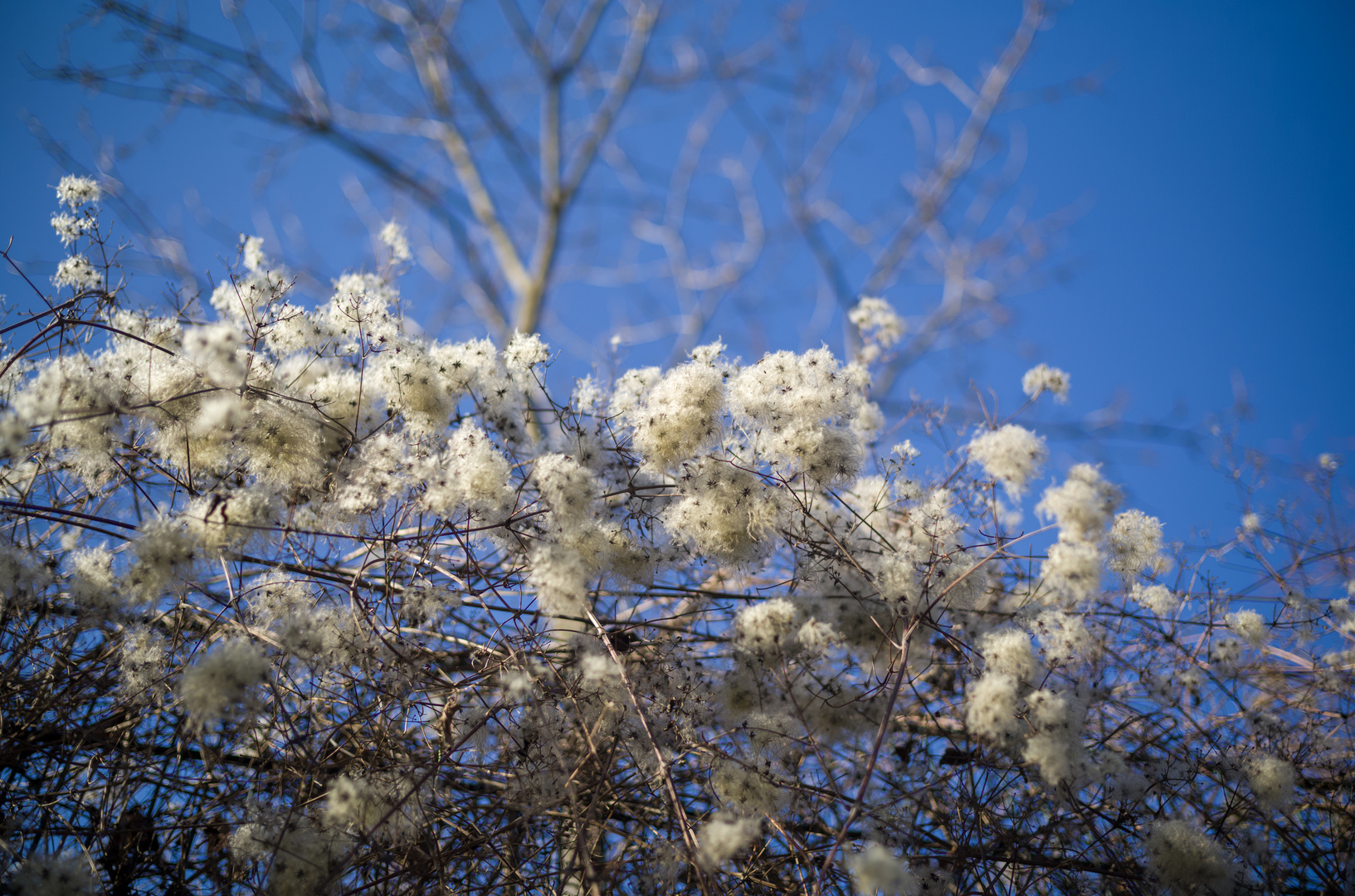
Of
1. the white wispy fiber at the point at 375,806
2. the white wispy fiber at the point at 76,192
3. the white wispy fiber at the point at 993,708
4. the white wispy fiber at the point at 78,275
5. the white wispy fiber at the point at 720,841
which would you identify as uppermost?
the white wispy fiber at the point at 76,192

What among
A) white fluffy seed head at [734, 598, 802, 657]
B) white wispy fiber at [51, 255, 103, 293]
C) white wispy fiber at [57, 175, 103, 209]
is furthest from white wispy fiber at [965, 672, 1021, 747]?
white wispy fiber at [57, 175, 103, 209]

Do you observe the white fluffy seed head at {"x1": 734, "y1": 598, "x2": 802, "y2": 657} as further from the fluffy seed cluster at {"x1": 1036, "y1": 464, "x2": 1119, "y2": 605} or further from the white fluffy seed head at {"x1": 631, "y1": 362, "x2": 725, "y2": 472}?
the fluffy seed cluster at {"x1": 1036, "y1": 464, "x2": 1119, "y2": 605}

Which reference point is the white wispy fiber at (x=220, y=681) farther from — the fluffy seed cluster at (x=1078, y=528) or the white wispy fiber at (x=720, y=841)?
the fluffy seed cluster at (x=1078, y=528)

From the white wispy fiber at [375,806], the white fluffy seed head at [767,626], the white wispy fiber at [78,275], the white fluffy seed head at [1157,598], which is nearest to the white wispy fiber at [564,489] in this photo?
the white fluffy seed head at [767,626]

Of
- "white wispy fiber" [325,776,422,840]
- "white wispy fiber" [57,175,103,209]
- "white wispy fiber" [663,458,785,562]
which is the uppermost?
"white wispy fiber" [57,175,103,209]

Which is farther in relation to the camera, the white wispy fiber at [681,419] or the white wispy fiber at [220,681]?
the white wispy fiber at [681,419]

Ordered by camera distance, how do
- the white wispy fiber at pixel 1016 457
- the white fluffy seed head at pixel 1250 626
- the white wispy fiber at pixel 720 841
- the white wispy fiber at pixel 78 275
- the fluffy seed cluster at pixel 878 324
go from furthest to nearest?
the fluffy seed cluster at pixel 878 324 → the white fluffy seed head at pixel 1250 626 → the white wispy fiber at pixel 78 275 → the white wispy fiber at pixel 1016 457 → the white wispy fiber at pixel 720 841

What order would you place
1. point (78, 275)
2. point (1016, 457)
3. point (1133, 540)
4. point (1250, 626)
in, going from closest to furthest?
point (1016, 457), point (1133, 540), point (78, 275), point (1250, 626)

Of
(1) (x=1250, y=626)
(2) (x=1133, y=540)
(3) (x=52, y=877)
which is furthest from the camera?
(1) (x=1250, y=626)

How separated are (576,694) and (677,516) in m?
0.46

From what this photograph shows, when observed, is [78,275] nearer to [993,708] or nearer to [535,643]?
[535,643]

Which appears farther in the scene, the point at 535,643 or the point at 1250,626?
the point at 1250,626

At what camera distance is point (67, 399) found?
1638 millimetres

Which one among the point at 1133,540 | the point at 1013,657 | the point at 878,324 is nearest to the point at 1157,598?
the point at 1133,540
